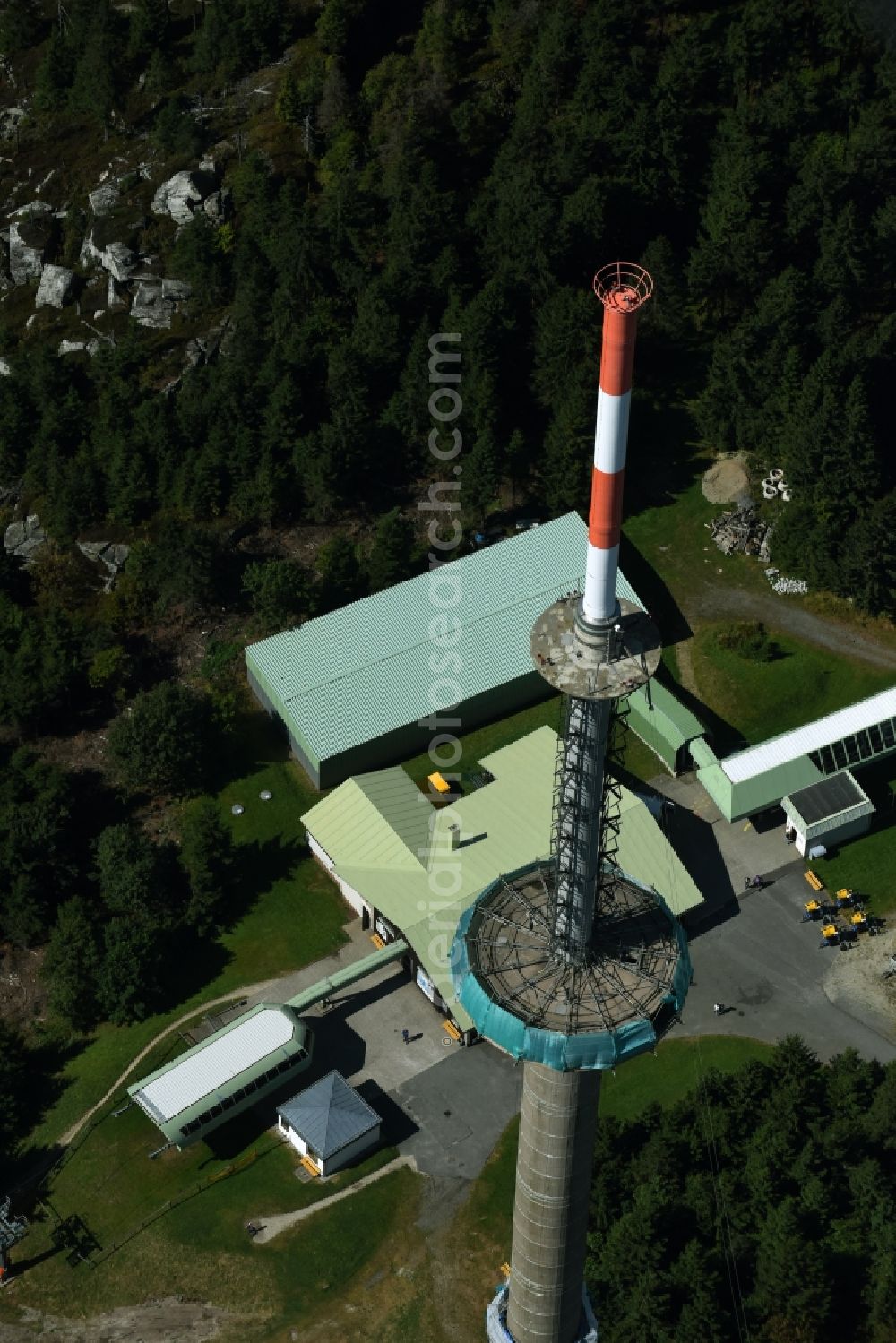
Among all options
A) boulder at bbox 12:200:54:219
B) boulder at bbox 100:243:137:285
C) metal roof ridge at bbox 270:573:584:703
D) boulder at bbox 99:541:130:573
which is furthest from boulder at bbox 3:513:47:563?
boulder at bbox 12:200:54:219

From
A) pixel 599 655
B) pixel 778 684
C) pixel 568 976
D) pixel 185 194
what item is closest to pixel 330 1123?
pixel 568 976

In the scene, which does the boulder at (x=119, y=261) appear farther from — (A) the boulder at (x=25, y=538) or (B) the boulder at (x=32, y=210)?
(A) the boulder at (x=25, y=538)

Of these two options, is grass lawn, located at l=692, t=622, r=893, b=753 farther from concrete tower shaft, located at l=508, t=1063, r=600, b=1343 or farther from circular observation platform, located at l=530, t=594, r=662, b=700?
circular observation platform, located at l=530, t=594, r=662, b=700

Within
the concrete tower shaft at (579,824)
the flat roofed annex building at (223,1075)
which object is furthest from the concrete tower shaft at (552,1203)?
the flat roofed annex building at (223,1075)

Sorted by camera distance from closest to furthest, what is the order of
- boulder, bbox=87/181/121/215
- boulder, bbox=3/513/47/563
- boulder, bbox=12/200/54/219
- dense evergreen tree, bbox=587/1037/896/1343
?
dense evergreen tree, bbox=587/1037/896/1343 → boulder, bbox=3/513/47/563 → boulder, bbox=87/181/121/215 → boulder, bbox=12/200/54/219

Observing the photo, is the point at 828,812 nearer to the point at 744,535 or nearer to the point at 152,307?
the point at 744,535

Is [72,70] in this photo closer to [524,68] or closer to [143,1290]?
[524,68]

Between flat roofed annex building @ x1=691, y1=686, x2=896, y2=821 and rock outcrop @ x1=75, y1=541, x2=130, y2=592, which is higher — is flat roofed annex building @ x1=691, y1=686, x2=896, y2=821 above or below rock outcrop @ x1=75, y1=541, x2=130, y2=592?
below
